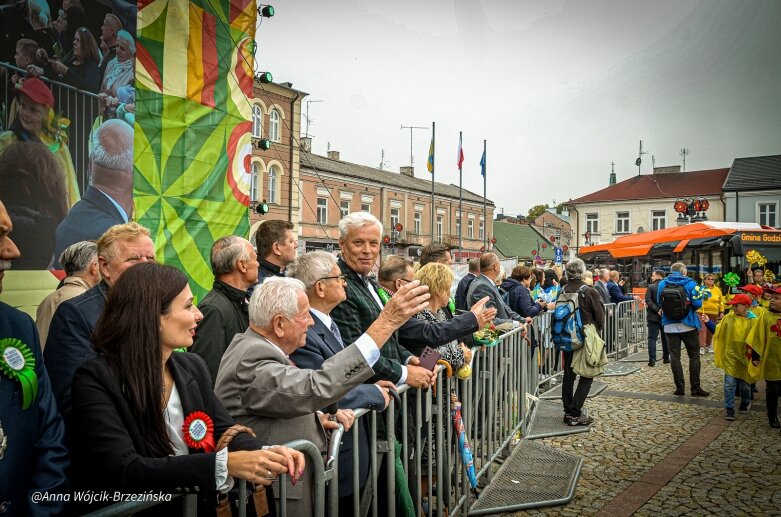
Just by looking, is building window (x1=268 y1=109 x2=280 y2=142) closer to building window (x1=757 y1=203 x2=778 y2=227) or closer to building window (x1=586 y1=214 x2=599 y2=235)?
building window (x1=586 y1=214 x2=599 y2=235)

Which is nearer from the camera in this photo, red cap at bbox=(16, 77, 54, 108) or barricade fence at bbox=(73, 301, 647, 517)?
barricade fence at bbox=(73, 301, 647, 517)

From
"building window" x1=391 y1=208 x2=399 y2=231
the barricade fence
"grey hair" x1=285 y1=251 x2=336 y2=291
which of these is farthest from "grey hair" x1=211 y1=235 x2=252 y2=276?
"building window" x1=391 y1=208 x2=399 y2=231

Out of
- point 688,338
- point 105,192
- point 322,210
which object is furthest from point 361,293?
point 322,210

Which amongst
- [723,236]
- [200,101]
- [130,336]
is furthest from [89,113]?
[723,236]

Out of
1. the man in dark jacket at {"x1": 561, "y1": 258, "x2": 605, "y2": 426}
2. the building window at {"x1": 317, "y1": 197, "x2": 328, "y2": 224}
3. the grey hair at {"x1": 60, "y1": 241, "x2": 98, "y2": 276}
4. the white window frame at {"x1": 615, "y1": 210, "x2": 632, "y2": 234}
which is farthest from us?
the white window frame at {"x1": 615, "y1": 210, "x2": 632, "y2": 234}

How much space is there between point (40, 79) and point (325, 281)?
3686 mm

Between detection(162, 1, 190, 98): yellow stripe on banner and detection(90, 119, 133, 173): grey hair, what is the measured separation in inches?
31.2

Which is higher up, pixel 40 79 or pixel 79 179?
pixel 40 79

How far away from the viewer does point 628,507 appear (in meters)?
4.31

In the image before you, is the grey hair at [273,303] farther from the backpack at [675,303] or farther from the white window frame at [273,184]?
the white window frame at [273,184]

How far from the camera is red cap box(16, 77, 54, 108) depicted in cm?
475

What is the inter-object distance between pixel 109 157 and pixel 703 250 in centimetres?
1864

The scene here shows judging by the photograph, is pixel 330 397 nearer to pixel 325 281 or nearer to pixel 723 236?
pixel 325 281

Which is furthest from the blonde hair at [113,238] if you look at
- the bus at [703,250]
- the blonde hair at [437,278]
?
the bus at [703,250]
